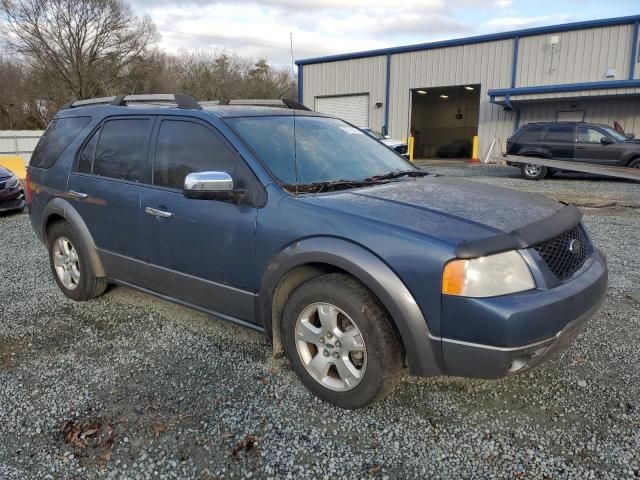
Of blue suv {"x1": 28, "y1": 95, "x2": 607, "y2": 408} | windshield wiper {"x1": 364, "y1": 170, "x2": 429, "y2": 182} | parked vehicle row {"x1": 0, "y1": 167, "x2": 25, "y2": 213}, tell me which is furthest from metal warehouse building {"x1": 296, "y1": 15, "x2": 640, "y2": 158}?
blue suv {"x1": 28, "y1": 95, "x2": 607, "y2": 408}

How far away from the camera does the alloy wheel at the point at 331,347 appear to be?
9.18 ft

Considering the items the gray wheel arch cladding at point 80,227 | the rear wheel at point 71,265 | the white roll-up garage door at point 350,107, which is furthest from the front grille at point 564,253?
the white roll-up garage door at point 350,107

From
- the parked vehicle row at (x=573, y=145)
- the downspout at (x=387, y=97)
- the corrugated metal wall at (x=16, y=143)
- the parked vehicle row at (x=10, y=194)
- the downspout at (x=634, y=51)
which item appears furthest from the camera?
the downspout at (x=387, y=97)

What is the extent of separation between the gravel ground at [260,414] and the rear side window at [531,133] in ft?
41.9

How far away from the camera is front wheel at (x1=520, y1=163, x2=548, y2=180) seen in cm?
1518

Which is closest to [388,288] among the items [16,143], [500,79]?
[500,79]

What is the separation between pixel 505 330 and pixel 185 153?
2.48m

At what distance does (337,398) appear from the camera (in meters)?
2.88

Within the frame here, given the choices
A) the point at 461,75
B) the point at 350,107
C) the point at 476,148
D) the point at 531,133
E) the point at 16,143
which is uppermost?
the point at 461,75

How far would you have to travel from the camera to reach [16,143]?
73.7ft

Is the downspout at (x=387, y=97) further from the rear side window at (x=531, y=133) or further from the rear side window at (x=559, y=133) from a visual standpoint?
the rear side window at (x=559, y=133)

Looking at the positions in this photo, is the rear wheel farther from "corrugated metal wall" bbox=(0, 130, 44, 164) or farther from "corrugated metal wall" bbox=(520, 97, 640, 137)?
"corrugated metal wall" bbox=(520, 97, 640, 137)

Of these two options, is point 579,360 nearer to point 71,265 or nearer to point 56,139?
point 71,265

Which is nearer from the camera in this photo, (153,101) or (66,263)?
(153,101)
